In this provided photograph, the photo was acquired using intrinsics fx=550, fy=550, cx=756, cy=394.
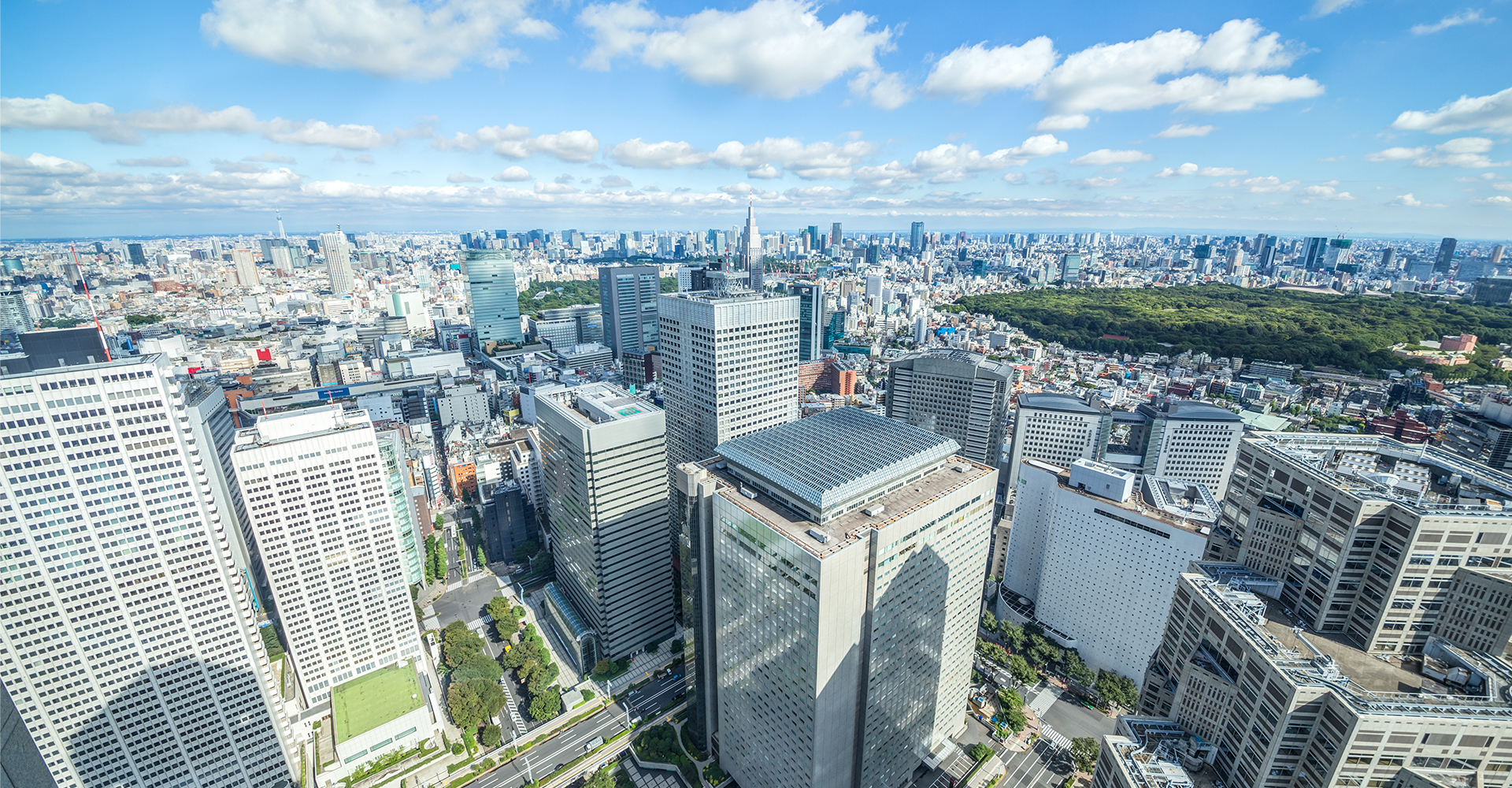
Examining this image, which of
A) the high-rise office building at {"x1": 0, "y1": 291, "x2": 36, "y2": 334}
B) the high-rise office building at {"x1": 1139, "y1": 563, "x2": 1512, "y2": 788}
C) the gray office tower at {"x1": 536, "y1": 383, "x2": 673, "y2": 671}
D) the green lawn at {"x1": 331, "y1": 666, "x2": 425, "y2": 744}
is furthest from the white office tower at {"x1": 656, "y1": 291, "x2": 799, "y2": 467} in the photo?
the high-rise office building at {"x1": 0, "y1": 291, "x2": 36, "y2": 334}

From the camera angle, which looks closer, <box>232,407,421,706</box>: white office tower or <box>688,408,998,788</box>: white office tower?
<box>688,408,998,788</box>: white office tower

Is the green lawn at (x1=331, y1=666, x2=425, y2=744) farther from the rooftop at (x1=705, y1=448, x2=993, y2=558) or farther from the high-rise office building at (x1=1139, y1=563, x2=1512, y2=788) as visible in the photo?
the high-rise office building at (x1=1139, y1=563, x2=1512, y2=788)

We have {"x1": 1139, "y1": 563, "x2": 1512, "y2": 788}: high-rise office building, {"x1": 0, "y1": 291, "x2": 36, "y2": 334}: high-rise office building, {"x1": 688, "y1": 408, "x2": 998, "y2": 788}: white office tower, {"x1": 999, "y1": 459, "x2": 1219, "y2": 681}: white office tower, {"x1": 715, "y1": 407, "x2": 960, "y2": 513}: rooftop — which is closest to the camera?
{"x1": 1139, "y1": 563, "x2": 1512, "y2": 788}: high-rise office building

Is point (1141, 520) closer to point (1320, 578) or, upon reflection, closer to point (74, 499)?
point (1320, 578)

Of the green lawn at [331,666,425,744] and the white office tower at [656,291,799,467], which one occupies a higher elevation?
the white office tower at [656,291,799,467]

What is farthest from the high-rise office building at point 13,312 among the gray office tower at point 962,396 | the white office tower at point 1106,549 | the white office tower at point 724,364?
the white office tower at point 1106,549

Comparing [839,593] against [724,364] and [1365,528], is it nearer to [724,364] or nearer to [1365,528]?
[1365,528]
